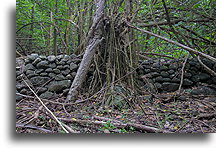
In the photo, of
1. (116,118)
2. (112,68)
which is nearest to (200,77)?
(112,68)

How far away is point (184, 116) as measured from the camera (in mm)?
1996

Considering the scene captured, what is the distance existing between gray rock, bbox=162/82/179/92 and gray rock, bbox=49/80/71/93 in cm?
181

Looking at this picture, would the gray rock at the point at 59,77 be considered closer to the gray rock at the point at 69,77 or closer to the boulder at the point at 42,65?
the gray rock at the point at 69,77

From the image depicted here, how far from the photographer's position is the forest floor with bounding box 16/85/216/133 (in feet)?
5.47

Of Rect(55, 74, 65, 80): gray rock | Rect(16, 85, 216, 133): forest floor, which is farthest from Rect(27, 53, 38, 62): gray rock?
Rect(16, 85, 216, 133): forest floor

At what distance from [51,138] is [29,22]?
1478 millimetres

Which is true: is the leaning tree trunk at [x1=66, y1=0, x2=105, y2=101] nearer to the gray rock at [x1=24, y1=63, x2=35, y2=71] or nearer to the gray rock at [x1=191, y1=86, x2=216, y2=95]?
the gray rock at [x1=24, y1=63, x2=35, y2=71]

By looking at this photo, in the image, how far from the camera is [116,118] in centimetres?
193

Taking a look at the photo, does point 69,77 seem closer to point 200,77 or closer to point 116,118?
point 116,118

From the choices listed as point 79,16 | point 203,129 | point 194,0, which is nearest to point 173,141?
point 203,129

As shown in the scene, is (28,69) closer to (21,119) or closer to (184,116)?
(21,119)

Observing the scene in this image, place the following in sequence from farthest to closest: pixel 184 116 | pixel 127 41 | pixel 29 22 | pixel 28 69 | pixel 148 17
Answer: pixel 148 17
pixel 127 41
pixel 28 69
pixel 29 22
pixel 184 116

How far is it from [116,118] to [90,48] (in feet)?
4.41

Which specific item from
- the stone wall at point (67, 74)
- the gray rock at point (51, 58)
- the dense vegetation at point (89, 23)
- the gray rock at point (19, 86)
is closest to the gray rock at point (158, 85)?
the stone wall at point (67, 74)
